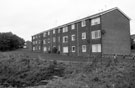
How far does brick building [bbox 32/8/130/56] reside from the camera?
27.7m

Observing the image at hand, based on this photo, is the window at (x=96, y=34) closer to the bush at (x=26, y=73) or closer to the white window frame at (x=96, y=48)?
the white window frame at (x=96, y=48)

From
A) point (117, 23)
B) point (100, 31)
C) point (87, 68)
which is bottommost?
point (87, 68)

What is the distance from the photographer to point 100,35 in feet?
90.1

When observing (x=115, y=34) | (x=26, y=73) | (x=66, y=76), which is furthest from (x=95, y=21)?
(x=26, y=73)

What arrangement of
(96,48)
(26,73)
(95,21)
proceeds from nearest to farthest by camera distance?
1. (26,73)
2. (96,48)
3. (95,21)

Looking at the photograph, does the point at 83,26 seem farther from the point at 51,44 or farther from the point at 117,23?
the point at 51,44

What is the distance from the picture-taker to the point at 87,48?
99.1ft

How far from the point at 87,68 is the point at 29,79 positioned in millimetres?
5099

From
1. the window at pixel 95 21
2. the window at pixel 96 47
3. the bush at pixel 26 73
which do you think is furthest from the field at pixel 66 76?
the window at pixel 95 21

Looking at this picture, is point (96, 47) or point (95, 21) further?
point (95, 21)

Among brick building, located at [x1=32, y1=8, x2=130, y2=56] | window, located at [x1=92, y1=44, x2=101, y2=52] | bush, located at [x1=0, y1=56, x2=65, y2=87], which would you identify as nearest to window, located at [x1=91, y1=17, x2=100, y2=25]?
brick building, located at [x1=32, y1=8, x2=130, y2=56]

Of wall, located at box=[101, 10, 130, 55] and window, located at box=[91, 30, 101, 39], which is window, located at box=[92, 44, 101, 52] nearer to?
wall, located at box=[101, 10, 130, 55]

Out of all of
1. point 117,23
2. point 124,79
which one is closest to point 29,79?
point 124,79

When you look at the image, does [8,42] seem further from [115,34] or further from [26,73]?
[26,73]
